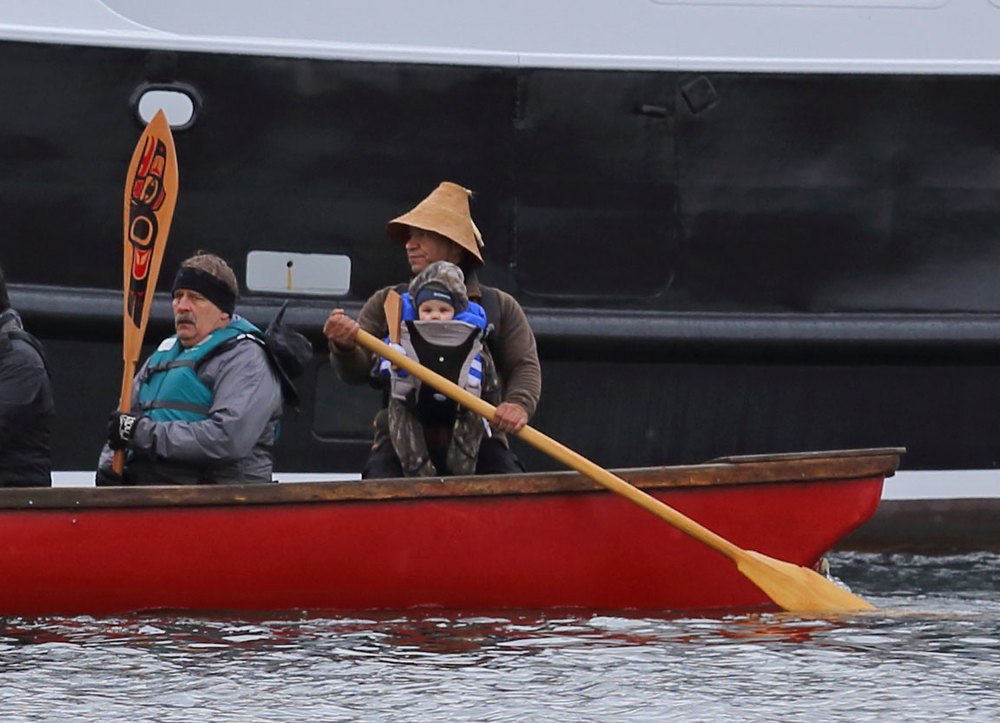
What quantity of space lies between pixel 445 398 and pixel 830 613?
131 cm

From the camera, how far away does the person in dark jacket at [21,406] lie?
5.91m

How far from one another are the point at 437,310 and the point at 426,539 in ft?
2.17

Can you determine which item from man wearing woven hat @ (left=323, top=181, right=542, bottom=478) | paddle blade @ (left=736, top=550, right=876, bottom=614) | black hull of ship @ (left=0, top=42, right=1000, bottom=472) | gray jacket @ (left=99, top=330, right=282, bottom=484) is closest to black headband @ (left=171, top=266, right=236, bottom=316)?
gray jacket @ (left=99, top=330, right=282, bottom=484)

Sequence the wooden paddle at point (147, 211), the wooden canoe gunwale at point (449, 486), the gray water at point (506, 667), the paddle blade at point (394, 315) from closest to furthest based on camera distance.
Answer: the gray water at point (506, 667)
the wooden canoe gunwale at point (449, 486)
the paddle blade at point (394, 315)
the wooden paddle at point (147, 211)

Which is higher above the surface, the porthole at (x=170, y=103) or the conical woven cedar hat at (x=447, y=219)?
the porthole at (x=170, y=103)

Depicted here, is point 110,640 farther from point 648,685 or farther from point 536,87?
point 536,87

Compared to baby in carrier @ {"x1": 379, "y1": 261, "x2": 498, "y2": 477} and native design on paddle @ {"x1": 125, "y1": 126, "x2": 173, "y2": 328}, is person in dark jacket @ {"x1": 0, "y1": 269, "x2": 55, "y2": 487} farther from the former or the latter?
baby in carrier @ {"x1": 379, "y1": 261, "x2": 498, "y2": 477}

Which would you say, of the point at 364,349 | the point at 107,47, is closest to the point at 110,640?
the point at 364,349

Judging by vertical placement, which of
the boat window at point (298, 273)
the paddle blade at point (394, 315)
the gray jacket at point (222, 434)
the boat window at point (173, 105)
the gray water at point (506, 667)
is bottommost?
the gray water at point (506, 667)

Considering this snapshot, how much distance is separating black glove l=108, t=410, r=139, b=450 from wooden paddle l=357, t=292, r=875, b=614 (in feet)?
2.27

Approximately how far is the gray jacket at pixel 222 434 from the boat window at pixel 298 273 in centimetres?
146

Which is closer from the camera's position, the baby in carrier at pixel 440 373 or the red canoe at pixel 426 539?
the red canoe at pixel 426 539

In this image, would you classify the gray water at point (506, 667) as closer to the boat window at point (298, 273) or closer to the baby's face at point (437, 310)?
the baby's face at point (437, 310)

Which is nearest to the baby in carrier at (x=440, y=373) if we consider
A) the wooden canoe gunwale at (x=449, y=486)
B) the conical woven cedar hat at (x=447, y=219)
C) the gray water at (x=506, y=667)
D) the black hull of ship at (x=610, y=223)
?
the conical woven cedar hat at (x=447, y=219)
